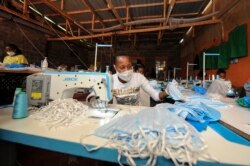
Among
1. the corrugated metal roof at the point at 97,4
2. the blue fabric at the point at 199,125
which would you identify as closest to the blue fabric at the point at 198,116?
the blue fabric at the point at 199,125

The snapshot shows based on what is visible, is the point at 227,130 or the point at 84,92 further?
the point at 84,92

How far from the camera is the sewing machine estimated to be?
1.27 m

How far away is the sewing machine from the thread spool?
248 mm

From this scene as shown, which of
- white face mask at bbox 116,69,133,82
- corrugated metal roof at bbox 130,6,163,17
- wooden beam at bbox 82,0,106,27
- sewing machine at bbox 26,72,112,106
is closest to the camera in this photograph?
sewing machine at bbox 26,72,112,106

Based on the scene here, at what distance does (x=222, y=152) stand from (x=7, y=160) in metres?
1.07

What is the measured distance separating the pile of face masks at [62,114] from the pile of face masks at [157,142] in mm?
291

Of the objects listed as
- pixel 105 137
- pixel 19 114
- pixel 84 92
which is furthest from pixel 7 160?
pixel 84 92

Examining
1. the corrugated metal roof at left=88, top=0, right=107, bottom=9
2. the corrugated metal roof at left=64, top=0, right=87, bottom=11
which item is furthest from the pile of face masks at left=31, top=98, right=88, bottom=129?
the corrugated metal roof at left=64, top=0, right=87, bottom=11

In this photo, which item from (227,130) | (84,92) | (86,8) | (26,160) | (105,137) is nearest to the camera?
(105,137)

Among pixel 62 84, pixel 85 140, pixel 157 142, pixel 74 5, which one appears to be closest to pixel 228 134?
pixel 157 142

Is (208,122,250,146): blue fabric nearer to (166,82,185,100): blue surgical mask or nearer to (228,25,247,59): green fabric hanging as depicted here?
(166,82,185,100): blue surgical mask

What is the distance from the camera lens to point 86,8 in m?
5.13

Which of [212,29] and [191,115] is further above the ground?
[212,29]

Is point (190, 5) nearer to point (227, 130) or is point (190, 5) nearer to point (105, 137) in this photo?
point (227, 130)
